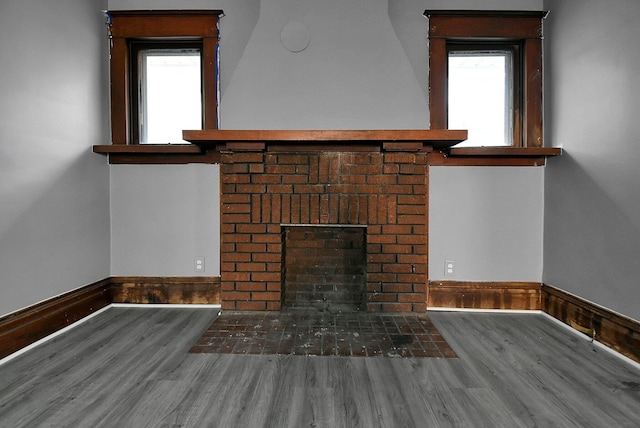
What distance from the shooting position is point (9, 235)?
78.2 inches

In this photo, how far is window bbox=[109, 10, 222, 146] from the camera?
2854 millimetres

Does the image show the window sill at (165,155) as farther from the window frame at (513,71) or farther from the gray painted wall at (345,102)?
the window frame at (513,71)

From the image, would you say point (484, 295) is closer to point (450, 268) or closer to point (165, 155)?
point (450, 268)

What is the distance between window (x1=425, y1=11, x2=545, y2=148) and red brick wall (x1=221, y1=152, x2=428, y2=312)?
25.2 inches

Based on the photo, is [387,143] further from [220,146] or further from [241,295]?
[241,295]

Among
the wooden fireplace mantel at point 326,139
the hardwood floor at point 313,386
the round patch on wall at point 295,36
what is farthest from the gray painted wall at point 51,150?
the round patch on wall at point 295,36

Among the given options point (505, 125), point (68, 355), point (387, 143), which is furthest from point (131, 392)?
point (505, 125)

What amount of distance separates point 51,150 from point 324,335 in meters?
2.17

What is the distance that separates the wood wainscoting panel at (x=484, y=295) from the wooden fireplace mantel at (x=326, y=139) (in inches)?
44.3

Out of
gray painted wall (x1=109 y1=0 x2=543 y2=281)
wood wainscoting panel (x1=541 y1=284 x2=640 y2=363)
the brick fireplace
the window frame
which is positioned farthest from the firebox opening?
the window frame

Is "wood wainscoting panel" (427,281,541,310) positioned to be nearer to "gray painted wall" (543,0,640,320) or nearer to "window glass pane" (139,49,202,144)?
"gray painted wall" (543,0,640,320)

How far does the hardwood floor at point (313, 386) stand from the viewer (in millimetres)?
1434

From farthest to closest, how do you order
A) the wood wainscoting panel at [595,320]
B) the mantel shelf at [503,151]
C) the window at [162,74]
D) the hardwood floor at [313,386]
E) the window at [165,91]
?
the window at [165,91]
the window at [162,74]
the mantel shelf at [503,151]
the wood wainscoting panel at [595,320]
the hardwood floor at [313,386]

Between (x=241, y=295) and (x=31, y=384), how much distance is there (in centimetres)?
128
